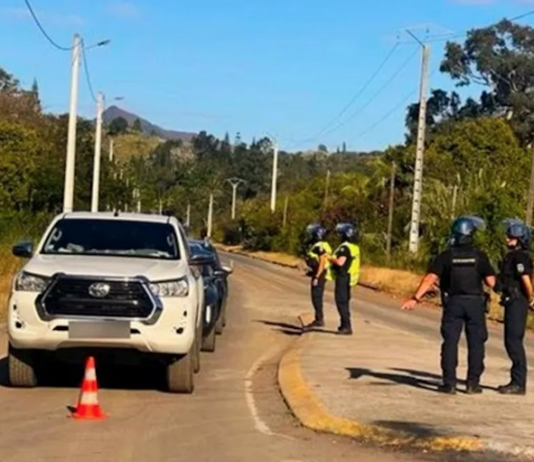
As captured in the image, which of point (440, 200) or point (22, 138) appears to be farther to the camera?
point (22, 138)

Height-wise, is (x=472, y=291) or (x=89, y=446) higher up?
(x=472, y=291)

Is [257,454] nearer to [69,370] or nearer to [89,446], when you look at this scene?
[89,446]

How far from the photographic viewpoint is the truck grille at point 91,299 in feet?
38.1

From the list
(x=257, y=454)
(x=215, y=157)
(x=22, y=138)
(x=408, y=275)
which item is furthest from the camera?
(x=215, y=157)

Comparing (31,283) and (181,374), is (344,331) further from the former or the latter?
(31,283)

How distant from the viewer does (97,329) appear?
11578mm

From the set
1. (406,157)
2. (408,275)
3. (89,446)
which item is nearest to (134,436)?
(89,446)

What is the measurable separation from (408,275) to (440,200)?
4336mm

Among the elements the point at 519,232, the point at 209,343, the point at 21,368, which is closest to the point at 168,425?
the point at 21,368

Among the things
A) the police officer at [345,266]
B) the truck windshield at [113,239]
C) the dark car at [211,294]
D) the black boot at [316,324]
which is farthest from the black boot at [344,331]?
the truck windshield at [113,239]

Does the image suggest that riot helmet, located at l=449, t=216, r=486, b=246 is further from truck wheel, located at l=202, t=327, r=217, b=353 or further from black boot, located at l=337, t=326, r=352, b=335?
black boot, located at l=337, t=326, r=352, b=335

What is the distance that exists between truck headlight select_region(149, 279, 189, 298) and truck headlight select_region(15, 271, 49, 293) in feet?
3.42

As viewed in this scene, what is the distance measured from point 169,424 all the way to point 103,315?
1611 millimetres

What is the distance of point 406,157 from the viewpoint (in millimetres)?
70688
